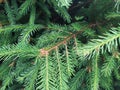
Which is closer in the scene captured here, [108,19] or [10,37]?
[108,19]

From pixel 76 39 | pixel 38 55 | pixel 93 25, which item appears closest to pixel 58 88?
pixel 38 55

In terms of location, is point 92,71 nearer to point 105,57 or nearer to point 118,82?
point 105,57

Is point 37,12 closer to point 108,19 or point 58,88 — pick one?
point 108,19

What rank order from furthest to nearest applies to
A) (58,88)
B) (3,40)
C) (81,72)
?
(3,40), (81,72), (58,88)

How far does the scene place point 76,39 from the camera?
1.45m

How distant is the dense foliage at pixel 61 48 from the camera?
127 centimetres

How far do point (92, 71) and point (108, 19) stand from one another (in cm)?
35

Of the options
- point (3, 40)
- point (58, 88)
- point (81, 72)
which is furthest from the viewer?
point (3, 40)

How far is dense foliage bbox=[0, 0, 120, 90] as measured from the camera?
4.18ft

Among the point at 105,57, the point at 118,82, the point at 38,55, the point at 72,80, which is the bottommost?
the point at 118,82

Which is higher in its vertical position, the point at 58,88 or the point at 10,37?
the point at 10,37

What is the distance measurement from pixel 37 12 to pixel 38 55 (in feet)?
2.05

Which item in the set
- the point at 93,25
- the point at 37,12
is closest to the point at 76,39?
the point at 93,25

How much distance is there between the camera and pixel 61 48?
1.40m
